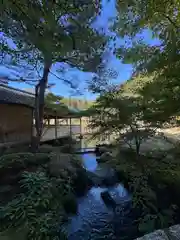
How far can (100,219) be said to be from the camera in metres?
4.46

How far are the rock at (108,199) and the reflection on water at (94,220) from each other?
0.10 meters

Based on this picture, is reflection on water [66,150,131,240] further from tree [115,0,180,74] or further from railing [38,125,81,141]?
Answer: railing [38,125,81,141]

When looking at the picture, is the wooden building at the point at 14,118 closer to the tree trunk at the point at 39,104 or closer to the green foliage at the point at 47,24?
the tree trunk at the point at 39,104

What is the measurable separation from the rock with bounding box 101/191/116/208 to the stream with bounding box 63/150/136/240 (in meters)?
0.08

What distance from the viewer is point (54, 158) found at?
19.4ft

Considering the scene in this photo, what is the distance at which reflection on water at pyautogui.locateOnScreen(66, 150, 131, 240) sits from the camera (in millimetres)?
3810

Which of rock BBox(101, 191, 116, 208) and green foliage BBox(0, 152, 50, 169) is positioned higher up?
green foliage BBox(0, 152, 50, 169)

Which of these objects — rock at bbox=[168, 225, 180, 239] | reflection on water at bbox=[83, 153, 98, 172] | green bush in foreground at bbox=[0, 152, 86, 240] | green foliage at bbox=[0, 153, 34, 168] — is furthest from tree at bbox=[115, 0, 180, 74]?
reflection on water at bbox=[83, 153, 98, 172]

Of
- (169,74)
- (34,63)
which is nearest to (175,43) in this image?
(169,74)

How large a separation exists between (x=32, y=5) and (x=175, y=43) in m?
3.07

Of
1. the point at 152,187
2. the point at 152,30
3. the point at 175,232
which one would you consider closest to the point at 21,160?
the point at 152,187

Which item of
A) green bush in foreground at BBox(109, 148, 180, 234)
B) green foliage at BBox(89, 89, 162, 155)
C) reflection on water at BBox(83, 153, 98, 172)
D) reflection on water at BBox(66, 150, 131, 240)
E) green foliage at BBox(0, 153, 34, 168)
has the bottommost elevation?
reflection on water at BBox(66, 150, 131, 240)

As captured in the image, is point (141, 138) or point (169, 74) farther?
point (141, 138)

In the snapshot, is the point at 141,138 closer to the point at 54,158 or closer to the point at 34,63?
the point at 54,158
